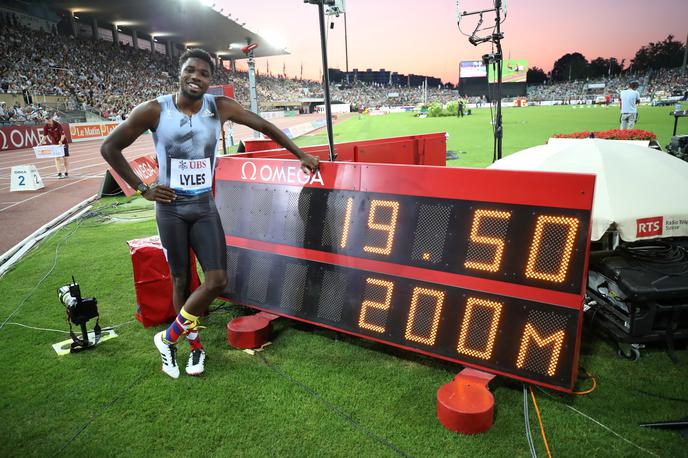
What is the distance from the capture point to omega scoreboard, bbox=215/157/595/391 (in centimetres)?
293

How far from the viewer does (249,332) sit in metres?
4.00

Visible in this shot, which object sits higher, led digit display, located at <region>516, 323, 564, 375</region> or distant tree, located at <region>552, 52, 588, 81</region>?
distant tree, located at <region>552, 52, 588, 81</region>

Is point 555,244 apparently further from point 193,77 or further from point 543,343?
→ point 193,77

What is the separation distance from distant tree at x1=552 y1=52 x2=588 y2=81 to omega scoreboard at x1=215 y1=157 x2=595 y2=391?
527 feet

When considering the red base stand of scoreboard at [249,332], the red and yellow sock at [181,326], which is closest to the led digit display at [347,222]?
the red base stand of scoreboard at [249,332]

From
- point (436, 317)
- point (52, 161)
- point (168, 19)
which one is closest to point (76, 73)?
point (168, 19)

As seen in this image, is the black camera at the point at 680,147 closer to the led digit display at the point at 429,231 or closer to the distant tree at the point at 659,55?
the led digit display at the point at 429,231

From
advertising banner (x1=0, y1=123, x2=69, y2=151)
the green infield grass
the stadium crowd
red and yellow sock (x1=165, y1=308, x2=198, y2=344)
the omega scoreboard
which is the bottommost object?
the green infield grass

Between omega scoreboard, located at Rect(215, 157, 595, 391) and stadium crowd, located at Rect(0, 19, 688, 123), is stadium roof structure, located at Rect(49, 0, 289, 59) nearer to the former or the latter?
stadium crowd, located at Rect(0, 19, 688, 123)

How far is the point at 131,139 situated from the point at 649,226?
4494 mm

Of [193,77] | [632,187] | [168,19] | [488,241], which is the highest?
[168,19]

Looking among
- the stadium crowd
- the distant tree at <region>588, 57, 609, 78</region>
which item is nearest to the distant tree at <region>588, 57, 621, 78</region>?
the distant tree at <region>588, 57, 609, 78</region>

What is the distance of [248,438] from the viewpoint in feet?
9.46

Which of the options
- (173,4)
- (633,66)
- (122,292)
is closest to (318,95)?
(173,4)
